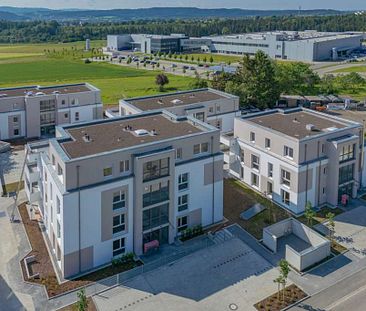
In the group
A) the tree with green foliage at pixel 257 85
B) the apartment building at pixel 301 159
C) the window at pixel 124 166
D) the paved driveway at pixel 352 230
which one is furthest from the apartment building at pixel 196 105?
the paved driveway at pixel 352 230

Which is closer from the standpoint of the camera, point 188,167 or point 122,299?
point 122,299

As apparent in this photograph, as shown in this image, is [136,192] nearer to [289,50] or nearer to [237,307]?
[237,307]

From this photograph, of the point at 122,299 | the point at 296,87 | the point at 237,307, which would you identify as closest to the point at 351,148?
the point at 237,307

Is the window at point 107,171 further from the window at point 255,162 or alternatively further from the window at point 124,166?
the window at point 255,162

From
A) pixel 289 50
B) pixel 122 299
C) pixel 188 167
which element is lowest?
pixel 122 299

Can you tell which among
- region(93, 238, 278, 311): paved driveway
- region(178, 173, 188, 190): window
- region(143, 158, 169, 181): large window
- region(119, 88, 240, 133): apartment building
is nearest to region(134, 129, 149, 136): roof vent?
region(143, 158, 169, 181): large window

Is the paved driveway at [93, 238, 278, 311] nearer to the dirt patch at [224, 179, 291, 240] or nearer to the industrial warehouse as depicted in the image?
the dirt patch at [224, 179, 291, 240]

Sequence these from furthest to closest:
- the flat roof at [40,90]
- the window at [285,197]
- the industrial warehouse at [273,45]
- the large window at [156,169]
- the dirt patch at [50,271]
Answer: the industrial warehouse at [273,45] → the flat roof at [40,90] → the window at [285,197] → the large window at [156,169] → the dirt patch at [50,271]
